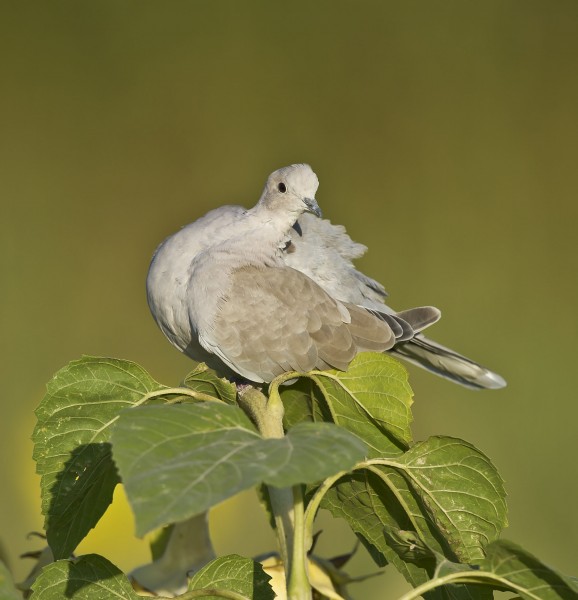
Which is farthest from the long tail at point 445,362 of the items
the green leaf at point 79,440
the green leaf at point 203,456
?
the green leaf at point 203,456

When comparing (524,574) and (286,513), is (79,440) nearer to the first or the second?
(286,513)

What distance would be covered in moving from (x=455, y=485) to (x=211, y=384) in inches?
6.8

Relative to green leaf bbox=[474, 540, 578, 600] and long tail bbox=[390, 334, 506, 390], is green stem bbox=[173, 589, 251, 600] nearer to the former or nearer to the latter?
green leaf bbox=[474, 540, 578, 600]

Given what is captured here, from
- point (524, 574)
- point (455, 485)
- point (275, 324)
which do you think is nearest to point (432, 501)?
point (455, 485)

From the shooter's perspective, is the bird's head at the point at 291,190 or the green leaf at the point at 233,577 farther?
the bird's head at the point at 291,190

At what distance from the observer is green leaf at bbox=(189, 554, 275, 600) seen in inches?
19.9

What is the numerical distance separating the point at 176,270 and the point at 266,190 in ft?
0.55

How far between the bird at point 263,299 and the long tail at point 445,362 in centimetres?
12

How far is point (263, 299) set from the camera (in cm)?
86

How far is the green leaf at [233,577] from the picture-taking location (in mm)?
505

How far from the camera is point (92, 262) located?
7.70 feet

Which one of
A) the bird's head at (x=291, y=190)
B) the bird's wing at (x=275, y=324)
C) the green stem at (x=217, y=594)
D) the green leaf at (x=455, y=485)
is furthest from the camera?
the bird's head at (x=291, y=190)

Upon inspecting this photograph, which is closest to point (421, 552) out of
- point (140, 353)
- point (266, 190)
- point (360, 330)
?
point (360, 330)

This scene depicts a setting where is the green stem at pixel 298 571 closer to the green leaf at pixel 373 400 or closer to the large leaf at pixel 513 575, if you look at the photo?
the large leaf at pixel 513 575
